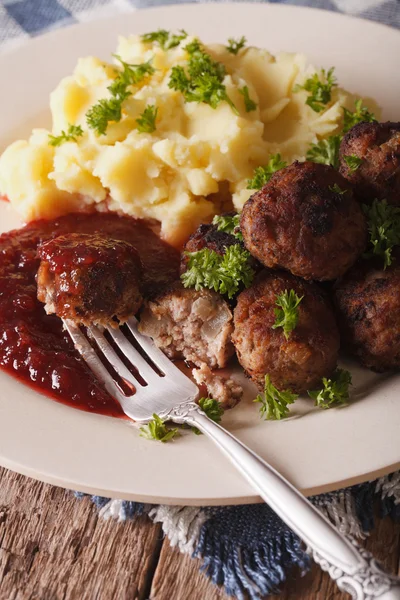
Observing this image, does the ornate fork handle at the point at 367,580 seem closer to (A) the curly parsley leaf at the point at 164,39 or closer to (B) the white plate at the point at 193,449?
(B) the white plate at the point at 193,449

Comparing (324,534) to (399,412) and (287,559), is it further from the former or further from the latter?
(399,412)

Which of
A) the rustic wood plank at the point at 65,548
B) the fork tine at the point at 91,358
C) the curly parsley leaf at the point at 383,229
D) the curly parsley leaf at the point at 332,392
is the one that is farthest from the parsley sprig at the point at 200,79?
the rustic wood plank at the point at 65,548

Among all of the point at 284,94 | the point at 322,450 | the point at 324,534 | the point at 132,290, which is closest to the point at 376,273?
the point at 322,450

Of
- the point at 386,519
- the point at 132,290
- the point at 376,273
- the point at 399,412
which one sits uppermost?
the point at 132,290

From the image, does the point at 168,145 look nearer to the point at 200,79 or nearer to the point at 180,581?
the point at 200,79

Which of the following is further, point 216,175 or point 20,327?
point 216,175

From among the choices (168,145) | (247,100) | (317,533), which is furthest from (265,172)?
(317,533)
